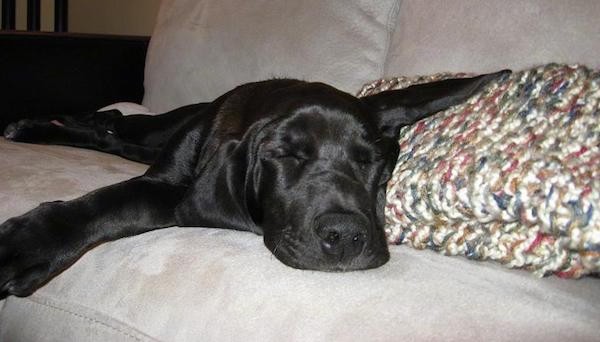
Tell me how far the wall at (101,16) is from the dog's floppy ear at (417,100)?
4.37m

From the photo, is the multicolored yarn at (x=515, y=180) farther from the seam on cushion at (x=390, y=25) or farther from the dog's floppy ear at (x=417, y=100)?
the seam on cushion at (x=390, y=25)

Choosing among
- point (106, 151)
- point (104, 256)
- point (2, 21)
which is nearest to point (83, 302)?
point (104, 256)

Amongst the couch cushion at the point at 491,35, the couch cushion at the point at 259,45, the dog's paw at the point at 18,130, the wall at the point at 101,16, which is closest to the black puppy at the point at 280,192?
the couch cushion at the point at 491,35

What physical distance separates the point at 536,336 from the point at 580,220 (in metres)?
0.22

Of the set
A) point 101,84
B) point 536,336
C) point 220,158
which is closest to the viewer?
point 536,336

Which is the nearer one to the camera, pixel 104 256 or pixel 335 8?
pixel 104 256

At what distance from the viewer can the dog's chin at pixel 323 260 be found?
4.50 ft

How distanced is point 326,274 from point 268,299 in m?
0.18

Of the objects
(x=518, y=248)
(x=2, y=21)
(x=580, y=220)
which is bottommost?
(x=2, y=21)

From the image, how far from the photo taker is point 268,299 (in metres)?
1.22

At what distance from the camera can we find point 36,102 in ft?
9.91

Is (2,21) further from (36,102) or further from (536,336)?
(536,336)

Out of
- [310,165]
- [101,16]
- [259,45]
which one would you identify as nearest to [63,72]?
[259,45]

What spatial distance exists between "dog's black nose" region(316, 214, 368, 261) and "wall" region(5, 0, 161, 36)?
15.5 feet
